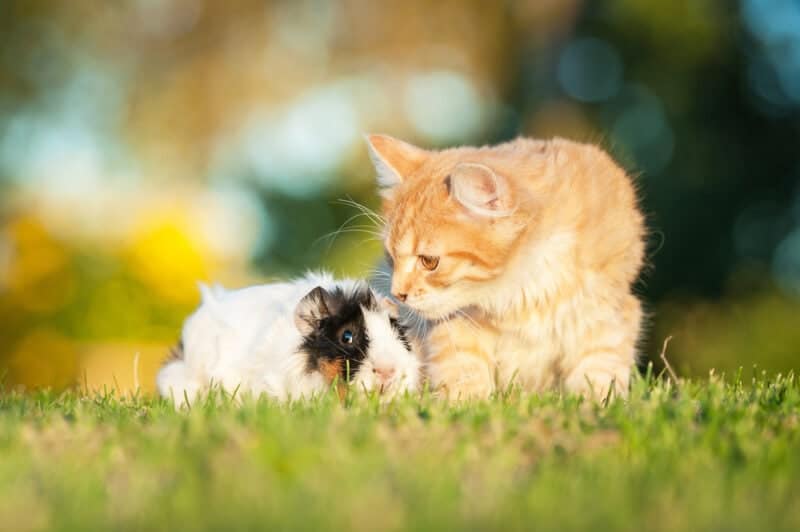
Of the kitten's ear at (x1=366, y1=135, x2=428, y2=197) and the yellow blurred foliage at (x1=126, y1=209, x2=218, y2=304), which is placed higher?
the yellow blurred foliage at (x1=126, y1=209, x2=218, y2=304)

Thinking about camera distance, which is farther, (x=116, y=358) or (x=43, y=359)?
(x=116, y=358)

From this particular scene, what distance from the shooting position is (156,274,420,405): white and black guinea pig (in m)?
4.08

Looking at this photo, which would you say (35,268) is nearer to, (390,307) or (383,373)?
(390,307)

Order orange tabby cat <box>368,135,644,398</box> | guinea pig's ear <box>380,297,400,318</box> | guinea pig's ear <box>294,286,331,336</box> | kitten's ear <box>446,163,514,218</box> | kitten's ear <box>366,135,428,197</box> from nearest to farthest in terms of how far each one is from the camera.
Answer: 1. kitten's ear <box>446,163,514,218</box>
2. orange tabby cat <box>368,135,644,398</box>
3. guinea pig's ear <box>294,286,331,336</box>
4. guinea pig's ear <box>380,297,400,318</box>
5. kitten's ear <box>366,135,428,197</box>

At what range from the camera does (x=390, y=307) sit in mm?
4391

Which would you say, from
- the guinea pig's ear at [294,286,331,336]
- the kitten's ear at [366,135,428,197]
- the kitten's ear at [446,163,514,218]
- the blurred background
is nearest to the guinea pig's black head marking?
the guinea pig's ear at [294,286,331,336]

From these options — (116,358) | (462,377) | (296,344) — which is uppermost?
(116,358)

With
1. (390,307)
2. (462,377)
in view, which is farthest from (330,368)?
(462,377)

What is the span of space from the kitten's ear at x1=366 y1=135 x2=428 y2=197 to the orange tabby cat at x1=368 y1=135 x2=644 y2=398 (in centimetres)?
9

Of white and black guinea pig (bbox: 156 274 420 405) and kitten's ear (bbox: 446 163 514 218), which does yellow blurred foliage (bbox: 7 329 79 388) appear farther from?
kitten's ear (bbox: 446 163 514 218)

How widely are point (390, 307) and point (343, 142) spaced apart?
746cm

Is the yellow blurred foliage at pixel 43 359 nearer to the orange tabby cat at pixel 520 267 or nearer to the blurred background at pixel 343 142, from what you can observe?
the blurred background at pixel 343 142

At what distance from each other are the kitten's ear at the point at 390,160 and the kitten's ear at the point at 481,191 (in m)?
0.61

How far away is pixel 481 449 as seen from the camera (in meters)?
→ 2.71
